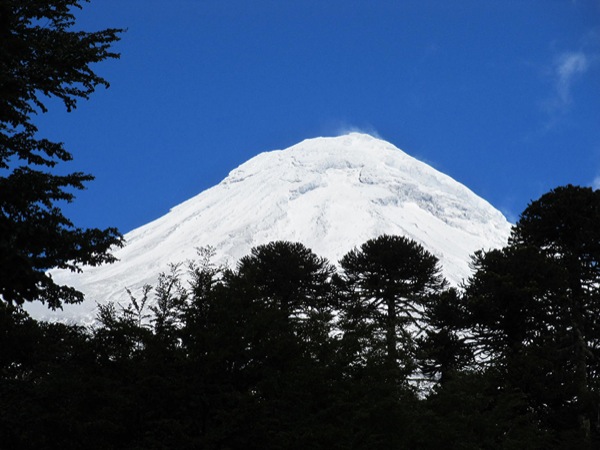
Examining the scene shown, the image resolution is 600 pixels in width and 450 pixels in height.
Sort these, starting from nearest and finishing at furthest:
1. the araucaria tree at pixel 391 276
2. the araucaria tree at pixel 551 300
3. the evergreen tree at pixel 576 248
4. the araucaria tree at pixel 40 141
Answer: the araucaria tree at pixel 40 141
the araucaria tree at pixel 551 300
the evergreen tree at pixel 576 248
the araucaria tree at pixel 391 276

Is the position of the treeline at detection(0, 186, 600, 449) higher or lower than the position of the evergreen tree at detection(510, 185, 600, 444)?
lower

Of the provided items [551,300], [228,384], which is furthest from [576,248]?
[228,384]

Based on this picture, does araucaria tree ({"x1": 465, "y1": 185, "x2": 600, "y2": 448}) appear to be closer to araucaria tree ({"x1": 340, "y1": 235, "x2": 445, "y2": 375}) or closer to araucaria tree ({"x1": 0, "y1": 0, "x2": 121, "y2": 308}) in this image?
araucaria tree ({"x1": 340, "y1": 235, "x2": 445, "y2": 375})

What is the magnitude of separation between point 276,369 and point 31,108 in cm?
547

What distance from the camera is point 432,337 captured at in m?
23.0

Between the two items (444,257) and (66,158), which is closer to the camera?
(66,158)

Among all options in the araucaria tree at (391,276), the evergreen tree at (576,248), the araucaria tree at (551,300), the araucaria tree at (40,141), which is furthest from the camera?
the araucaria tree at (391,276)

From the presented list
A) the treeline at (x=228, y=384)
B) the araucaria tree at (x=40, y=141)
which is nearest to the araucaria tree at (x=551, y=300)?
the treeline at (x=228, y=384)

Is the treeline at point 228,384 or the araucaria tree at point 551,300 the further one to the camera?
the araucaria tree at point 551,300

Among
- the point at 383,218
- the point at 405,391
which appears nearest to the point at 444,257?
the point at 383,218

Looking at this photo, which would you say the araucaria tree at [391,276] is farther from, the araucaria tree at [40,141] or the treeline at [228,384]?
the araucaria tree at [40,141]

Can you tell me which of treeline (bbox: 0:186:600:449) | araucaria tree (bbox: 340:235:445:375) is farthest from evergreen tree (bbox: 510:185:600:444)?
treeline (bbox: 0:186:600:449)

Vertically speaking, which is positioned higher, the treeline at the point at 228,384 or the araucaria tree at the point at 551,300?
the araucaria tree at the point at 551,300

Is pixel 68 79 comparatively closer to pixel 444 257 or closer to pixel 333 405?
pixel 333 405
